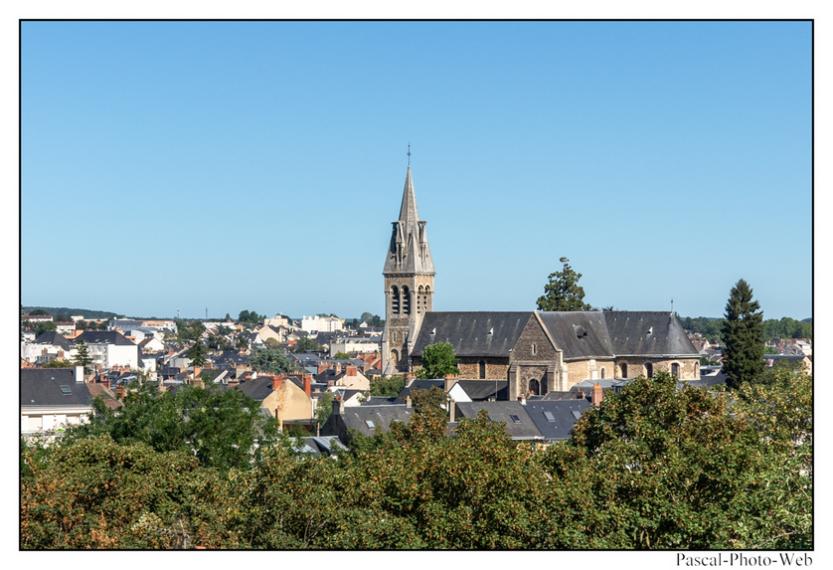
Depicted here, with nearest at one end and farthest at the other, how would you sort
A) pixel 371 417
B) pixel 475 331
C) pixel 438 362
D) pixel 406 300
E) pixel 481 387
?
pixel 371 417, pixel 481 387, pixel 438 362, pixel 475 331, pixel 406 300

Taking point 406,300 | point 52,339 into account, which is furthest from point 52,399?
point 52,339

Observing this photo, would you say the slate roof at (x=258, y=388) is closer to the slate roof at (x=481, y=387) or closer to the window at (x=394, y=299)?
the slate roof at (x=481, y=387)

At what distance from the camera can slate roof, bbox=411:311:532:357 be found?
8888 centimetres

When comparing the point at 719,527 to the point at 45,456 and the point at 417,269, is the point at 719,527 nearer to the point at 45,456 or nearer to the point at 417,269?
the point at 45,456

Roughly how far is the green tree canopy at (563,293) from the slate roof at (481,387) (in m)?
8.25

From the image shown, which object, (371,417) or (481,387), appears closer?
(371,417)

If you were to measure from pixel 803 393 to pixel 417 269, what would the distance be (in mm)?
70497

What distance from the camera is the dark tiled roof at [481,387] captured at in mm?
80562

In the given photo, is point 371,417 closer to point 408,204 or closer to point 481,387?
point 481,387

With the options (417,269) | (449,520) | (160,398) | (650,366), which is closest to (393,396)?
(650,366)

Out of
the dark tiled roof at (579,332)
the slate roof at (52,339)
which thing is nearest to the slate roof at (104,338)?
the slate roof at (52,339)

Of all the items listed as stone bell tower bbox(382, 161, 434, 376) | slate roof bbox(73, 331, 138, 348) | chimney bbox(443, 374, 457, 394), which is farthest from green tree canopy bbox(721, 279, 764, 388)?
slate roof bbox(73, 331, 138, 348)

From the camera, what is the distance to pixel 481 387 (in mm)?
83750

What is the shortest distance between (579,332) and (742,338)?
12.5 m
